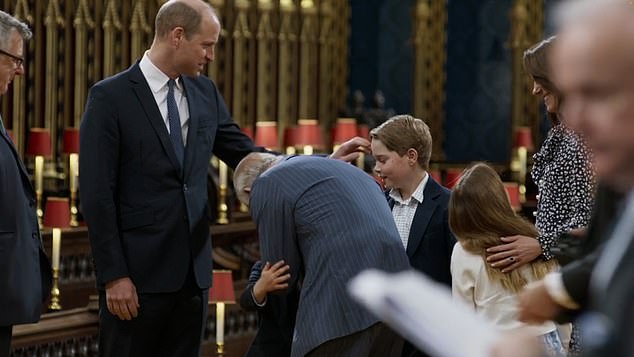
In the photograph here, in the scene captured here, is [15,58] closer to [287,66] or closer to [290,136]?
[290,136]

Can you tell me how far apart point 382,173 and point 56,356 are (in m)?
1.66

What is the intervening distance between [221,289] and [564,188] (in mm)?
2215

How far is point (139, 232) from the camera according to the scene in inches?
154

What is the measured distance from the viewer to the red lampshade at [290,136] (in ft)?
29.7

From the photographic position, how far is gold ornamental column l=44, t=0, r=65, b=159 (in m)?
8.16

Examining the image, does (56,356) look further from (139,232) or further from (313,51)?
(313,51)

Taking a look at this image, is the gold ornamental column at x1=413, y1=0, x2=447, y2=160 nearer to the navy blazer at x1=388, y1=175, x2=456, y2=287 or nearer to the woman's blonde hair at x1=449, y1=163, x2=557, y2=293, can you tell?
the navy blazer at x1=388, y1=175, x2=456, y2=287

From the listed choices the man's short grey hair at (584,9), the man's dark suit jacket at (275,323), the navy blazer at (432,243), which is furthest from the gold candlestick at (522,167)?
the man's short grey hair at (584,9)

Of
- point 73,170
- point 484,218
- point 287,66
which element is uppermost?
point 287,66

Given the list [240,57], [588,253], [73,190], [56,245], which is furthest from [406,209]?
[240,57]

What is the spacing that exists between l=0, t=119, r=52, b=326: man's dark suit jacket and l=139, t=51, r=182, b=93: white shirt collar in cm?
49

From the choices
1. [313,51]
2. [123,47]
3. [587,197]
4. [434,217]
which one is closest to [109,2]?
[123,47]

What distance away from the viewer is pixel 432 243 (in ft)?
12.7

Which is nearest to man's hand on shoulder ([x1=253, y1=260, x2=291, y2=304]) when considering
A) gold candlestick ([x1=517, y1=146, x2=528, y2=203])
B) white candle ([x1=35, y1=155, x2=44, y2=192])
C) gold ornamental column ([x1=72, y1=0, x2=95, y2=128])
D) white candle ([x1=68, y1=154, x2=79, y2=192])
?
white candle ([x1=68, y1=154, x2=79, y2=192])
